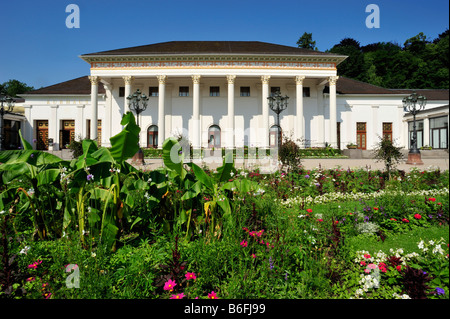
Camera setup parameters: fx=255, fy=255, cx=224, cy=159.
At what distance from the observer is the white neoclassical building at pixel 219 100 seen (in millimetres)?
28828

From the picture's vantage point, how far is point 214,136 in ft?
106

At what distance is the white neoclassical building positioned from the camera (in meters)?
28.8

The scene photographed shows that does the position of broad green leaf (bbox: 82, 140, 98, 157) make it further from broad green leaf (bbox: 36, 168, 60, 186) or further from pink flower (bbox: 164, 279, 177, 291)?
pink flower (bbox: 164, 279, 177, 291)

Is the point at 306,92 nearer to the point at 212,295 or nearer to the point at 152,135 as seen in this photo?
the point at 152,135

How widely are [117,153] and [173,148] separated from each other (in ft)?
2.11

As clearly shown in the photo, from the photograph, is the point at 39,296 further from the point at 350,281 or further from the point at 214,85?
the point at 214,85

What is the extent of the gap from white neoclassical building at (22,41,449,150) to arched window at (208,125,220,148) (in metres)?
0.13

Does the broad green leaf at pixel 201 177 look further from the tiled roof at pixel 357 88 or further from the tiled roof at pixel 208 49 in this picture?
the tiled roof at pixel 357 88

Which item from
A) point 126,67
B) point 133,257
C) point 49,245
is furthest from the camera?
point 126,67

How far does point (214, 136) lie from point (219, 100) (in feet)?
15.0

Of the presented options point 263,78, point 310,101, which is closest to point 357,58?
point 310,101

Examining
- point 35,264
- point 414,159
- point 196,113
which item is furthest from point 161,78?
point 35,264

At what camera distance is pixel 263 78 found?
2909 centimetres

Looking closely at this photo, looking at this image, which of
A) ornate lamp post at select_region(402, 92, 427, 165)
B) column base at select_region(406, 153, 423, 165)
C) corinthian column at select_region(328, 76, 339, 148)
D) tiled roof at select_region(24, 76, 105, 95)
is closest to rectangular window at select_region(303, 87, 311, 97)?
corinthian column at select_region(328, 76, 339, 148)
